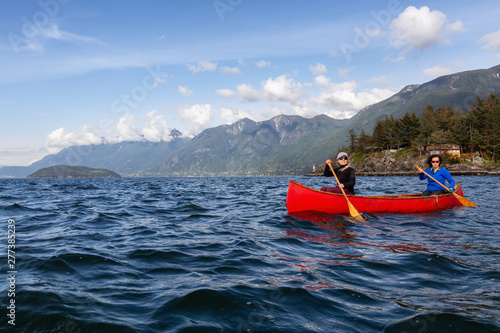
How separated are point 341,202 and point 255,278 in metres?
8.12

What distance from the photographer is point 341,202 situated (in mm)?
12695

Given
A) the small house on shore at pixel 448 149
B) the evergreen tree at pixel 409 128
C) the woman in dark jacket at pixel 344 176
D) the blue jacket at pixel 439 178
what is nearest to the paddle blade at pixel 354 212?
the woman in dark jacket at pixel 344 176

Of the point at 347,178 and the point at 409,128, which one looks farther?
the point at 409,128

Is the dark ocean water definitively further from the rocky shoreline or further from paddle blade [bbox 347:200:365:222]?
the rocky shoreline

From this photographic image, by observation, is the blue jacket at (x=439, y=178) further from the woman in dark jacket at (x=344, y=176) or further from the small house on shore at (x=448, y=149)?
the small house on shore at (x=448, y=149)

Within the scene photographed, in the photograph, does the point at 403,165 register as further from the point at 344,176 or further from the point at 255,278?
the point at 255,278

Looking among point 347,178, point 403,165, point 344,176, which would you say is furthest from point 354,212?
point 403,165

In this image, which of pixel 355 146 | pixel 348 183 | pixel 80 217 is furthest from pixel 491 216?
pixel 355 146

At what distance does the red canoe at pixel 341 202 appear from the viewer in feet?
41.6

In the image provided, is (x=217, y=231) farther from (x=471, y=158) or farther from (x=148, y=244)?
(x=471, y=158)

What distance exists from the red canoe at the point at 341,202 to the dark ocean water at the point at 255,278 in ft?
6.71

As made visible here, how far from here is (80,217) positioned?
1317 cm

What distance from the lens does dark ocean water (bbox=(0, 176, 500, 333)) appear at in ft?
12.9

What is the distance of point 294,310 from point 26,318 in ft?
12.1
